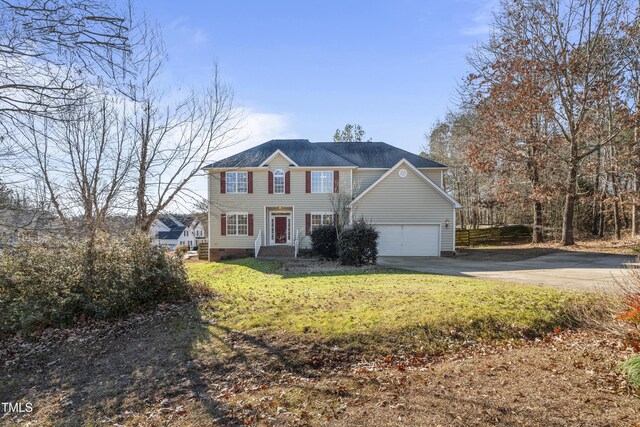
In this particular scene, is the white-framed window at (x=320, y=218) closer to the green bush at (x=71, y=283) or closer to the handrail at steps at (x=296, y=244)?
the handrail at steps at (x=296, y=244)

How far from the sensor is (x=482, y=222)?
137 feet

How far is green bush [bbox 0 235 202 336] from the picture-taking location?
24.3 ft

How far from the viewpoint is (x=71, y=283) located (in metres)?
7.80

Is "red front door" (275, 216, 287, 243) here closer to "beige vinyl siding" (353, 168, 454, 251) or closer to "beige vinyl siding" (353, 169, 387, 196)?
"beige vinyl siding" (353, 168, 454, 251)

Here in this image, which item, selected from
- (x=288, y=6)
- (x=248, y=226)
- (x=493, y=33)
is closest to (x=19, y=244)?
(x=288, y=6)

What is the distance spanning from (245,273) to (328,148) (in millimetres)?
12968

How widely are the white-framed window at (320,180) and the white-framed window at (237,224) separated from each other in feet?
14.6

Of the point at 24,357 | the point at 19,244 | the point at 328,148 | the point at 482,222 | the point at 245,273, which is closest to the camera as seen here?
the point at 24,357

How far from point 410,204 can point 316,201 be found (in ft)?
17.9

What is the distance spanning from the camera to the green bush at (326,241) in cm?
1834

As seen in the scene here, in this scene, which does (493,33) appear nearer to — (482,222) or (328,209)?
(328,209)

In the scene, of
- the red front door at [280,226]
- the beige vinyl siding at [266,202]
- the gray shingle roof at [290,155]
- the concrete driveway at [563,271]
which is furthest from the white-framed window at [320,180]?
the concrete driveway at [563,271]

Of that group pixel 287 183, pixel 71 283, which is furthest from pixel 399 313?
pixel 287 183

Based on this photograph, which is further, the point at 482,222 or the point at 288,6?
the point at 482,222
